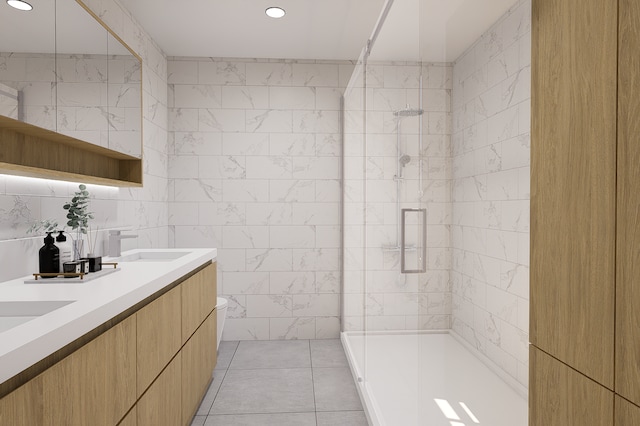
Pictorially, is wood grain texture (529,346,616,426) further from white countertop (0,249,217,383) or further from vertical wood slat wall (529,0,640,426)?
white countertop (0,249,217,383)

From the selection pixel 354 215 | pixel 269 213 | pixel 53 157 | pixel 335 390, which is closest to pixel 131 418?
pixel 53 157

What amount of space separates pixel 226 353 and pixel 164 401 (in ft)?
6.01

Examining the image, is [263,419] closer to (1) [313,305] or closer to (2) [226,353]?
(2) [226,353]

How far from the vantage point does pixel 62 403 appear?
3.43 feet

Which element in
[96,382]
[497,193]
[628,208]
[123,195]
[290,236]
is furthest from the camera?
[290,236]

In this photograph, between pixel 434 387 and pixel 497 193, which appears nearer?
pixel 497 193

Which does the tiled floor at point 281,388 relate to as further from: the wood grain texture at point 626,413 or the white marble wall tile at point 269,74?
the white marble wall tile at point 269,74

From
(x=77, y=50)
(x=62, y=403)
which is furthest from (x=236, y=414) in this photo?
(x=77, y=50)

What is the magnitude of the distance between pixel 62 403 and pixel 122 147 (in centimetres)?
196

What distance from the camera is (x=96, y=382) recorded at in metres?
1.23

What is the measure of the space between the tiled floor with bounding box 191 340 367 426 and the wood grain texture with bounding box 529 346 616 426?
1.74 meters

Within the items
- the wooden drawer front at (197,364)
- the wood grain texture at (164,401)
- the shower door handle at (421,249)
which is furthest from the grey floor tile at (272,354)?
the shower door handle at (421,249)

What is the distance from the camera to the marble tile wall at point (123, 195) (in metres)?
1.85

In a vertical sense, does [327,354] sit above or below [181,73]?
below
